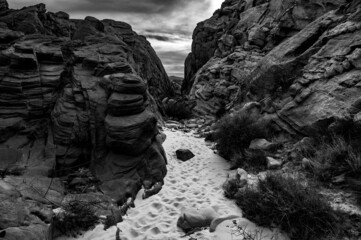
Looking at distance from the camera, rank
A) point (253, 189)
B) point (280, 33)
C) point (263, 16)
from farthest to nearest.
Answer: point (263, 16) → point (280, 33) → point (253, 189)

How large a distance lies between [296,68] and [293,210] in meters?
9.26

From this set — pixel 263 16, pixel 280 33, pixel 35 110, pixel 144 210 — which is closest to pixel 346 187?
pixel 144 210

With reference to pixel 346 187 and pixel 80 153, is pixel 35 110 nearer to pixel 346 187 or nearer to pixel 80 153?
pixel 80 153

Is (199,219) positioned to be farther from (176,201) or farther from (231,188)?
(231,188)

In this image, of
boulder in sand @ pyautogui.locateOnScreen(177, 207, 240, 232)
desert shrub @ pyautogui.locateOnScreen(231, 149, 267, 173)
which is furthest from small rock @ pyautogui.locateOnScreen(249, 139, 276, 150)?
boulder in sand @ pyautogui.locateOnScreen(177, 207, 240, 232)

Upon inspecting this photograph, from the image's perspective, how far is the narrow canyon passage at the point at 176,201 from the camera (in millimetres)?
5836

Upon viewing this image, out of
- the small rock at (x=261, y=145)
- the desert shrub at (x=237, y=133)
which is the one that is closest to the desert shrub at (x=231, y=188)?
the small rock at (x=261, y=145)

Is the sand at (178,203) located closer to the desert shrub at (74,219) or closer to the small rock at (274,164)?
the desert shrub at (74,219)

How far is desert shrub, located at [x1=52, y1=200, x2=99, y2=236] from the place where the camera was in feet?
18.9

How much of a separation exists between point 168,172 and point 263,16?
21.2 metres

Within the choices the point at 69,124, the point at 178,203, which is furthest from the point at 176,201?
the point at 69,124

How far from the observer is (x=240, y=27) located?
26422 millimetres

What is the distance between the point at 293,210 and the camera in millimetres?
4992

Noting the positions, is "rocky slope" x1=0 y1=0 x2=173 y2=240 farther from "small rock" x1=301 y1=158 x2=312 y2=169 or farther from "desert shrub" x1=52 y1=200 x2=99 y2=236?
"small rock" x1=301 y1=158 x2=312 y2=169
